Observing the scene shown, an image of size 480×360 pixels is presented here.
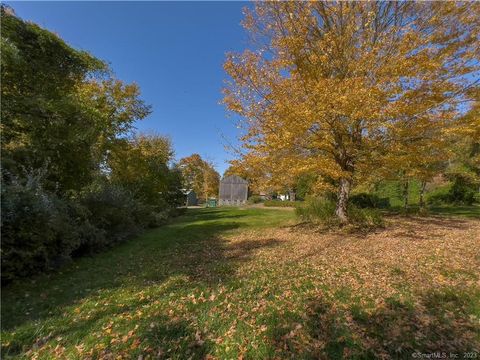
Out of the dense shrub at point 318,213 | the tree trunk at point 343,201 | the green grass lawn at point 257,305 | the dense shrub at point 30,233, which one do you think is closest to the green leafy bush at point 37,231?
the dense shrub at point 30,233

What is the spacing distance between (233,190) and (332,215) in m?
34.8

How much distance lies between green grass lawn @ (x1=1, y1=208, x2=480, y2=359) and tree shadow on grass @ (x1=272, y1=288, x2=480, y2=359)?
0.04ft

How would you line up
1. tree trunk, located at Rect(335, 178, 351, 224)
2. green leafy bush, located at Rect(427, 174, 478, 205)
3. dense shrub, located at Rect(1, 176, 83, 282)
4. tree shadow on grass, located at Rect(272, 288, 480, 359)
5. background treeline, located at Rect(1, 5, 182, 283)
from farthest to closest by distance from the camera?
green leafy bush, located at Rect(427, 174, 478, 205) < tree trunk, located at Rect(335, 178, 351, 224) < background treeline, located at Rect(1, 5, 182, 283) < dense shrub, located at Rect(1, 176, 83, 282) < tree shadow on grass, located at Rect(272, 288, 480, 359)

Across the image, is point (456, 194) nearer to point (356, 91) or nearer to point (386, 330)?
point (356, 91)

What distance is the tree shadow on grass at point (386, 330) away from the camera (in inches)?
118

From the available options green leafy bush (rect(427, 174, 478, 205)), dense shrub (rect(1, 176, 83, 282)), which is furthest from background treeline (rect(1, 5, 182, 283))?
green leafy bush (rect(427, 174, 478, 205))

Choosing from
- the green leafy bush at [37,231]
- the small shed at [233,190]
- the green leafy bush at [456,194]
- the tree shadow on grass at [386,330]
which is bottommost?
the tree shadow on grass at [386,330]

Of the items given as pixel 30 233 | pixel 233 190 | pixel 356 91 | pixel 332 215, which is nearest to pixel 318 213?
pixel 332 215

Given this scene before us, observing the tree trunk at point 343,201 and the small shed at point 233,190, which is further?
the small shed at point 233,190

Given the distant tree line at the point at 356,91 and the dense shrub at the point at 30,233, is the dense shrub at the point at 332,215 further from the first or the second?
the dense shrub at the point at 30,233

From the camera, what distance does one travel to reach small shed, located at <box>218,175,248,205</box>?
146ft

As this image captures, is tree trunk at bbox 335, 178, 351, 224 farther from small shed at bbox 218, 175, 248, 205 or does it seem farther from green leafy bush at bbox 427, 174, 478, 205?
small shed at bbox 218, 175, 248, 205

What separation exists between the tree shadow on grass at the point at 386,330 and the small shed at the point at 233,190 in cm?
4035

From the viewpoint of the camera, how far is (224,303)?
4191mm
